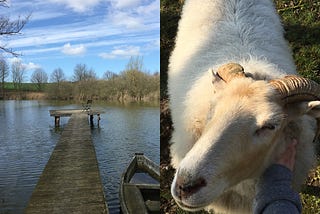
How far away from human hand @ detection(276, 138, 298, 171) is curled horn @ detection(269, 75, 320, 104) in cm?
14

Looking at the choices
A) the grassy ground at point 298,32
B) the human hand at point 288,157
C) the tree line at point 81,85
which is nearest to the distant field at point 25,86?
the tree line at point 81,85

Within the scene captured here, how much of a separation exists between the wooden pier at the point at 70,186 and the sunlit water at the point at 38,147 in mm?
2113

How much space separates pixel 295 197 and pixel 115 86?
7.35m

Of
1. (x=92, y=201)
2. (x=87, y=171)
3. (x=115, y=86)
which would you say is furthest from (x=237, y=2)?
(x=115, y=86)

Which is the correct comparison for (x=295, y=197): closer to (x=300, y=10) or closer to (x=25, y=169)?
(x=300, y=10)

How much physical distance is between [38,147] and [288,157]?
1266 cm

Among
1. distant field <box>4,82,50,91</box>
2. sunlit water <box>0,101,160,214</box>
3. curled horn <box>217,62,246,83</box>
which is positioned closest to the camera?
curled horn <box>217,62,246,83</box>

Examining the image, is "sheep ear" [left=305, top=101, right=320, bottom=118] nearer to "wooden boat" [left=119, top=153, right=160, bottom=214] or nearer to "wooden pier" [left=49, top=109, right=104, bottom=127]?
"wooden boat" [left=119, top=153, right=160, bottom=214]

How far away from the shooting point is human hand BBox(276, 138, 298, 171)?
1.03 meters

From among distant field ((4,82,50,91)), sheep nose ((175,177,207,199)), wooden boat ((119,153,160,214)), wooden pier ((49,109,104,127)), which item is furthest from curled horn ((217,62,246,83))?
wooden pier ((49,109,104,127))

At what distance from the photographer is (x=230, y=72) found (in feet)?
3.58

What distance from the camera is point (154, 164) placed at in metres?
8.16

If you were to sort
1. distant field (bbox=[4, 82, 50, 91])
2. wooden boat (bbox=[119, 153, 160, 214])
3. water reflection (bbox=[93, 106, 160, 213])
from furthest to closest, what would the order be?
water reflection (bbox=[93, 106, 160, 213]) → distant field (bbox=[4, 82, 50, 91]) → wooden boat (bbox=[119, 153, 160, 214])

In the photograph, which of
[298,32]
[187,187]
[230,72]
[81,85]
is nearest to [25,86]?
[81,85]
